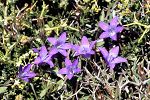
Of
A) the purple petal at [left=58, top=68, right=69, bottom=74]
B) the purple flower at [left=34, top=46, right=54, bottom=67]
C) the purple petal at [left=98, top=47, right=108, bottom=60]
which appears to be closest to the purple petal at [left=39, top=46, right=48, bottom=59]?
the purple flower at [left=34, top=46, right=54, bottom=67]

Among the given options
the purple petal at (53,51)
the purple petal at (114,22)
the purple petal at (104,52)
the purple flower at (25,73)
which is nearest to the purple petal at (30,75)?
the purple flower at (25,73)

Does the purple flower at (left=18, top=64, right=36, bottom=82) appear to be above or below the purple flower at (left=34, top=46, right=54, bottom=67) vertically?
below

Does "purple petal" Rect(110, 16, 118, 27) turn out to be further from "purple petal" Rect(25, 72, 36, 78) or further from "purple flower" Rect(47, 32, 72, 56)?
"purple petal" Rect(25, 72, 36, 78)

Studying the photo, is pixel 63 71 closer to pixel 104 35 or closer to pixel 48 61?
pixel 48 61

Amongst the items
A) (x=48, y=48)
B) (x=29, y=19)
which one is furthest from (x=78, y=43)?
(x=29, y=19)

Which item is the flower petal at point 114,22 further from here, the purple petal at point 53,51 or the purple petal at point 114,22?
the purple petal at point 53,51

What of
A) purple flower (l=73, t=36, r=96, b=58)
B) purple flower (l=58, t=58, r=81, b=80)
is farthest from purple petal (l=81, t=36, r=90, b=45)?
purple flower (l=58, t=58, r=81, b=80)

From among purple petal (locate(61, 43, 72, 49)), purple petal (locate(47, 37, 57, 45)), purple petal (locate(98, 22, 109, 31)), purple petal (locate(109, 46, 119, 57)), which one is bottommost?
purple petal (locate(109, 46, 119, 57))
